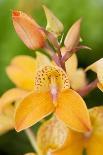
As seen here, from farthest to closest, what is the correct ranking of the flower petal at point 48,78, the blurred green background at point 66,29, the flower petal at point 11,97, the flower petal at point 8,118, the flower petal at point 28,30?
the blurred green background at point 66,29
the flower petal at point 8,118
the flower petal at point 11,97
the flower petal at point 48,78
the flower petal at point 28,30

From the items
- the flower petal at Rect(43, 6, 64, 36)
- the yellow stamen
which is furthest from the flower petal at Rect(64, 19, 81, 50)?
the yellow stamen

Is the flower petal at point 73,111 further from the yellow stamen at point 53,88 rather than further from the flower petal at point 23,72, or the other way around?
the flower petal at point 23,72

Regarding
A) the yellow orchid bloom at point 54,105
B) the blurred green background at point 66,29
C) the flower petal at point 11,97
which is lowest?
the blurred green background at point 66,29

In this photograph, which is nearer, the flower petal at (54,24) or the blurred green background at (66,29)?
the flower petal at (54,24)

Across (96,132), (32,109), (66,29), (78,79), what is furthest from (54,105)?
(66,29)

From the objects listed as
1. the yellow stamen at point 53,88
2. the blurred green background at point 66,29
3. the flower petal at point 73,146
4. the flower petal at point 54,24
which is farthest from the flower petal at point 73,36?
the blurred green background at point 66,29

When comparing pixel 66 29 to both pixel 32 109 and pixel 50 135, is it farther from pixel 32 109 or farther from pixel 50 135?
pixel 32 109
